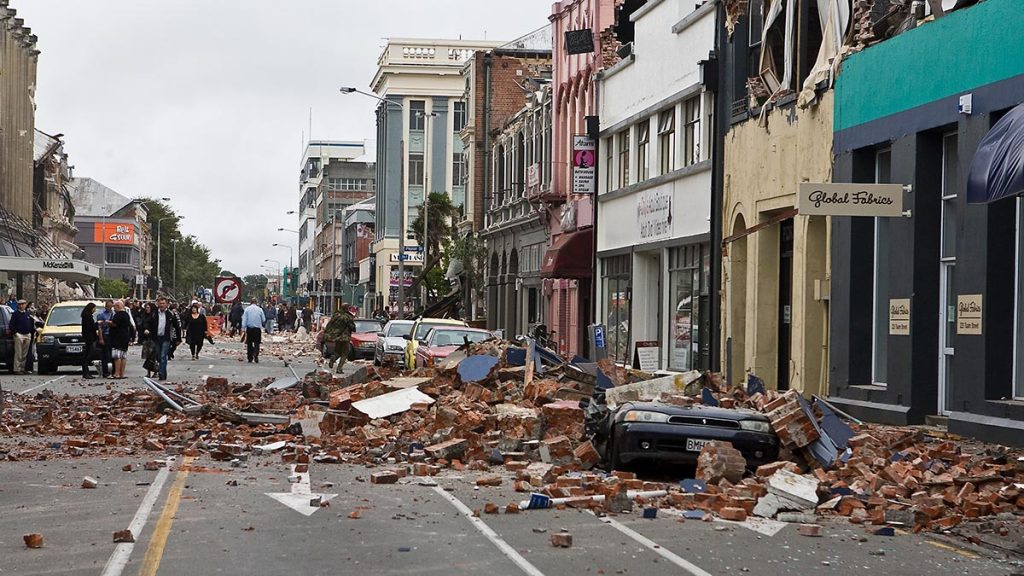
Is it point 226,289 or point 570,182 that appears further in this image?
point 570,182

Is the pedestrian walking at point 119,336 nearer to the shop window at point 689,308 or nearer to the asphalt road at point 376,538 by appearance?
the shop window at point 689,308

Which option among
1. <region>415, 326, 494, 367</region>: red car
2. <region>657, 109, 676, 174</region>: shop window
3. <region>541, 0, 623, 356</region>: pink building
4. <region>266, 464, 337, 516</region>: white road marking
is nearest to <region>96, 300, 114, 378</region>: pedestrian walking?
<region>415, 326, 494, 367</region>: red car

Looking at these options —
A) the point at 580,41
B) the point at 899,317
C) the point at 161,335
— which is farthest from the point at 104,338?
the point at 899,317

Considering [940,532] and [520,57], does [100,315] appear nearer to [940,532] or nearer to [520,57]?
[940,532]

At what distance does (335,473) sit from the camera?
14.7 m

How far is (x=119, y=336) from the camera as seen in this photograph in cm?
3288

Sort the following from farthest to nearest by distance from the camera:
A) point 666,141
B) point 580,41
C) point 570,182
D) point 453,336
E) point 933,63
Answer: point 570,182 < point 580,41 < point 666,141 < point 453,336 < point 933,63

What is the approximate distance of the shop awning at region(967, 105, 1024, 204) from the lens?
13734mm

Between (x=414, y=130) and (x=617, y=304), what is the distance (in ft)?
233

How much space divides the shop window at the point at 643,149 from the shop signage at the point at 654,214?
1.76ft

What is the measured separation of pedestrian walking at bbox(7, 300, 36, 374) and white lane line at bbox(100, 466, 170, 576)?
22403 mm

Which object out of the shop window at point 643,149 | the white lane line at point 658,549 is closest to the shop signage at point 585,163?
the shop window at point 643,149

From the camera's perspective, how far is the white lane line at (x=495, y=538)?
926 cm

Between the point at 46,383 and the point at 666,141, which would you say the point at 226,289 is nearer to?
the point at 46,383
